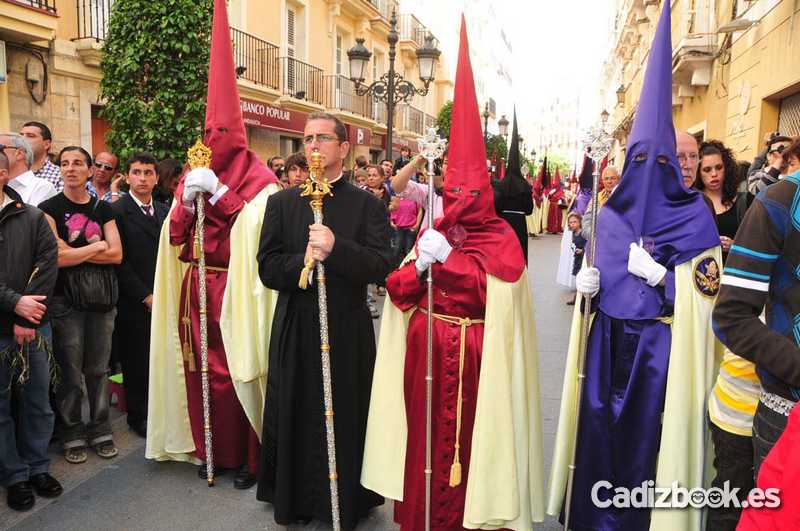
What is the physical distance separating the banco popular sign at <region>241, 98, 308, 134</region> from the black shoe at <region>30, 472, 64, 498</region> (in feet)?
41.4

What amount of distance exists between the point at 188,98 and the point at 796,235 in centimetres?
626

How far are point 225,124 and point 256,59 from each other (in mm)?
13444

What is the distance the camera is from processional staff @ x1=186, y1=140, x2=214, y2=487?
3.94 metres

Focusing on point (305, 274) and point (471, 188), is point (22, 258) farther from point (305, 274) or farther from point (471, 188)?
point (471, 188)

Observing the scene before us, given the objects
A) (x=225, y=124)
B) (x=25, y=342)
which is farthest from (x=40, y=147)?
(x=25, y=342)

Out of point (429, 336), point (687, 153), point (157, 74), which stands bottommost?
point (429, 336)

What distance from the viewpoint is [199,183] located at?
388 cm

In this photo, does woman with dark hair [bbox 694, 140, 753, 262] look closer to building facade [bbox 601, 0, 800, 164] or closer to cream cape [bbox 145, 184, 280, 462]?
building facade [bbox 601, 0, 800, 164]

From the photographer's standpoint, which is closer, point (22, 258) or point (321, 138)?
point (321, 138)

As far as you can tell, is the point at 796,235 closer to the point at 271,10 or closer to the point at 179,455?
the point at 179,455

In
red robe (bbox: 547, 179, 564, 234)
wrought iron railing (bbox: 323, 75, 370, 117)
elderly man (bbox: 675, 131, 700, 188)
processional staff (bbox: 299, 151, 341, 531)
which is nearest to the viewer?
processional staff (bbox: 299, 151, 341, 531)

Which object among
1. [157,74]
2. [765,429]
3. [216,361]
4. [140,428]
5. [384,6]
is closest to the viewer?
[765,429]

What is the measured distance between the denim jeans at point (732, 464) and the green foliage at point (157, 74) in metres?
6.00

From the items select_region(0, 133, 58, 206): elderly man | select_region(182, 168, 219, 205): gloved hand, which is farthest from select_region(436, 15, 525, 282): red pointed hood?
select_region(0, 133, 58, 206): elderly man
